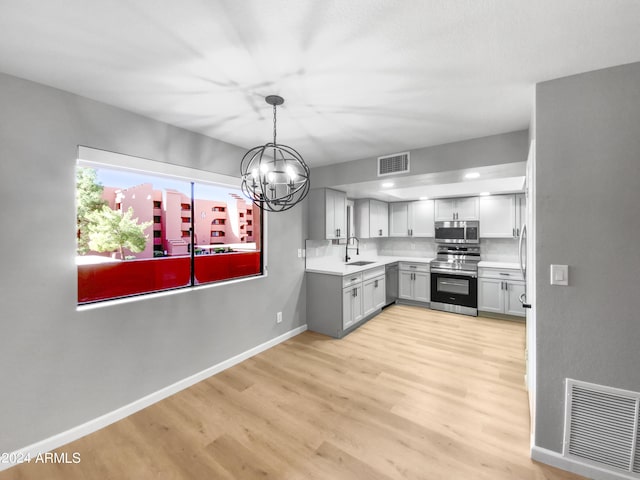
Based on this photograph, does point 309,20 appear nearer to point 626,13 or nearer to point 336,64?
point 336,64

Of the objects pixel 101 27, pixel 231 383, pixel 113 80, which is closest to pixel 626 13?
pixel 101 27

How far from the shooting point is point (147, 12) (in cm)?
121

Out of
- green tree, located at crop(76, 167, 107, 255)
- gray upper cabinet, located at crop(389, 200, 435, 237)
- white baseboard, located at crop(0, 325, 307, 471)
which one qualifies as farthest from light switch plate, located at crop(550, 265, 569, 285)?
gray upper cabinet, located at crop(389, 200, 435, 237)

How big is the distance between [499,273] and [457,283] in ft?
2.21

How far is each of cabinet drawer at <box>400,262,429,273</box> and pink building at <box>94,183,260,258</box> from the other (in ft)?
10.6

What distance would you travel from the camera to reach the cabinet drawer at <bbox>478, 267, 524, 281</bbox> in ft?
14.5

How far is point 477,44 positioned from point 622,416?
229 centimetres

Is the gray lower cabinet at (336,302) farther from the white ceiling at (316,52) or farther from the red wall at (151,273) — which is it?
the white ceiling at (316,52)

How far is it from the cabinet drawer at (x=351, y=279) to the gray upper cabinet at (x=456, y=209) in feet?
7.91

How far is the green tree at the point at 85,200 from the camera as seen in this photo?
2152 mm

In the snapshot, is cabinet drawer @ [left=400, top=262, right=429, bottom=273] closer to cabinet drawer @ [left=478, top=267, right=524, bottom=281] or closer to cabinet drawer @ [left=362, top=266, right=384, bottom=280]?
cabinet drawer @ [left=362, top=266, right=384, bottom=280]

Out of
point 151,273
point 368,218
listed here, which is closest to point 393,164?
point 368,218

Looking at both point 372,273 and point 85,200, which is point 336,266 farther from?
point 85,200

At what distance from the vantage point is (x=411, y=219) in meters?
5.88
